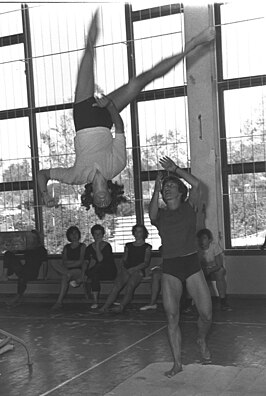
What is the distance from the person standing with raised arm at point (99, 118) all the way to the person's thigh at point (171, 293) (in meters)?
0.69

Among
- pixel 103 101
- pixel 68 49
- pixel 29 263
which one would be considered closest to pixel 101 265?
pixel 29 263

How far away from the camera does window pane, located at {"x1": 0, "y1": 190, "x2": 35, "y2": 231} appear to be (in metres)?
7.68

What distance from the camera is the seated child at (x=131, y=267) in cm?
629

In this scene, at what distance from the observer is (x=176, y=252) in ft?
12.5

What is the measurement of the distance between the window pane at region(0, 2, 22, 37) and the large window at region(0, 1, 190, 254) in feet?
0.04

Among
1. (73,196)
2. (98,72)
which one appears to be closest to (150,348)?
(73,196)

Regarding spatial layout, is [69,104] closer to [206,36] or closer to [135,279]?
[135,279]

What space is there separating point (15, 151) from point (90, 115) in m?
4.67

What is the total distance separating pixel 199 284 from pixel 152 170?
10.8 ft

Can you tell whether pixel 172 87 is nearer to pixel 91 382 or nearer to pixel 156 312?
pixel 156 312

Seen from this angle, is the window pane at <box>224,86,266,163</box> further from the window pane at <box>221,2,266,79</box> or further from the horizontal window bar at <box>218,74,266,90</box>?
the window pane at <box>221,2,266,79</box>

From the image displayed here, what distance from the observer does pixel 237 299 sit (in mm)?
6516

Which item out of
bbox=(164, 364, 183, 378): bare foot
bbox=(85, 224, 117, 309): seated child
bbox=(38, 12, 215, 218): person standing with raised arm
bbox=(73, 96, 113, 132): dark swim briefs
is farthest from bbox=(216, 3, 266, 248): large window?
bbox=(73, 96, 113, 132): dark swim briefs

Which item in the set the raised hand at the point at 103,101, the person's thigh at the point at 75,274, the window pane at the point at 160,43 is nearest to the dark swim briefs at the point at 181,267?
the raised hand at the point at 103,101
